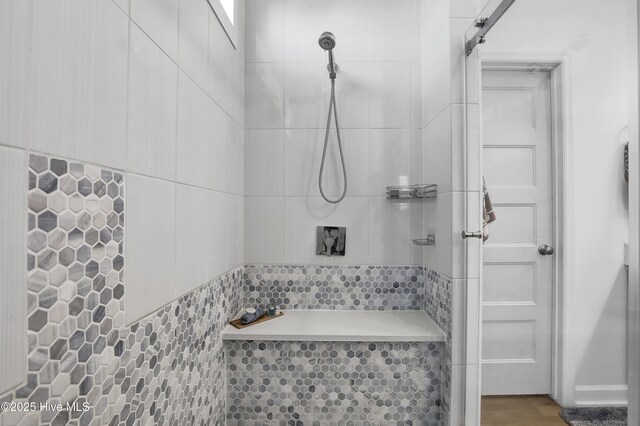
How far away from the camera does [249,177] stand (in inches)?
68.4

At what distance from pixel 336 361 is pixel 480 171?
3.43 ft

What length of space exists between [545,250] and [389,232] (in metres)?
0.83

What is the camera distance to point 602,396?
73cm

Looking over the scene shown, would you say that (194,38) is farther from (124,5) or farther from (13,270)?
(13,270)

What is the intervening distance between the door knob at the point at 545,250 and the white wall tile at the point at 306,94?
3.91 feet

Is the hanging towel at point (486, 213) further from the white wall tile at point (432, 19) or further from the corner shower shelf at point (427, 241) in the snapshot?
the white wall tile at point (432, 19)

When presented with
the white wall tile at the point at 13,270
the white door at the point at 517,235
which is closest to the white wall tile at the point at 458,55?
the white door at the point at 517,235

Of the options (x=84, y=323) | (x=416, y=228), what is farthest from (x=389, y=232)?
(x=84, y=323)

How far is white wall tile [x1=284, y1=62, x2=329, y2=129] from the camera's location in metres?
1.72

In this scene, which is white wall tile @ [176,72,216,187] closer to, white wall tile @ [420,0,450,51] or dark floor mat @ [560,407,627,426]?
white wall tile @ [420,0,450,51]

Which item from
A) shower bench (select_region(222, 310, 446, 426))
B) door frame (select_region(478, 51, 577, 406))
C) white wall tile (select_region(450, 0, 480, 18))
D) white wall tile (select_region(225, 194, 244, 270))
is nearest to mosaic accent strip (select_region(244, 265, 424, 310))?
white wall tile (select_region(225, 194, 244, 270))

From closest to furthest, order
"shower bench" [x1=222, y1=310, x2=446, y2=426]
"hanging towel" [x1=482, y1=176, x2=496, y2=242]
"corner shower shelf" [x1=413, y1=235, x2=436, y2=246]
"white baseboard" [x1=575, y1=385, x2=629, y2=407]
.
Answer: "white baseboard" [x1=575, y1=385, x2=629, y2=407], "hanging towel" [x1=482, y1=176, x2=496, y2=242], "shower bench" [x1=222, y1=310, x2=446, y2=426], "corner shower shelf" [x1=413, y1=235, x2=436, y2=246]

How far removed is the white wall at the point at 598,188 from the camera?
27.5 inches

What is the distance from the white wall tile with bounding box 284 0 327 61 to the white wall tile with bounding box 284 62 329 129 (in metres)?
0.08
